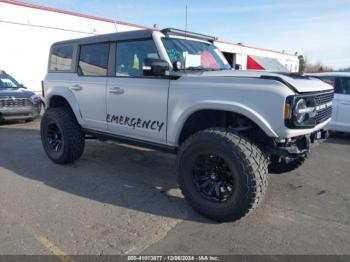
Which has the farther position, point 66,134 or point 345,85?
point 345,85

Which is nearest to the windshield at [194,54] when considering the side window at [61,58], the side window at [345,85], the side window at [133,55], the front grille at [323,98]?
the side window at [133,55]

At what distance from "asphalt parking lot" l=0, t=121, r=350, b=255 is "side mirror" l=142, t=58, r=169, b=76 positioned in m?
1.54

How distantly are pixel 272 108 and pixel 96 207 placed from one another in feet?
7.43

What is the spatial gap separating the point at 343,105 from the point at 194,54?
200 inches

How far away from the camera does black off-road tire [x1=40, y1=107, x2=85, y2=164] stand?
215 inches

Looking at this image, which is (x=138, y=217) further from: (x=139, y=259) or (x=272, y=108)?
(x=272, y=108)

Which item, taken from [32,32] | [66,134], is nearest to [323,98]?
[66,134]

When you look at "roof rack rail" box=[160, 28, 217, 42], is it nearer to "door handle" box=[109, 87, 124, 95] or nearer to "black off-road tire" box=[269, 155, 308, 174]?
"door handle" box=[109, 87, 124, 95]

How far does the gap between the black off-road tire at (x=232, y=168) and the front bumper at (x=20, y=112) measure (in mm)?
7699

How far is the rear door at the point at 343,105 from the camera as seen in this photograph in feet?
26.2

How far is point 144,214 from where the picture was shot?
3.82 m

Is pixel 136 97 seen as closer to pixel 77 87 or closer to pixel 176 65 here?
pixel 176 65

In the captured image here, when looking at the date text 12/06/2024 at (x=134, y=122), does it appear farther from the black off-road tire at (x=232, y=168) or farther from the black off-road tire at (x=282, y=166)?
the black off-road tire at (x=282, y=166)

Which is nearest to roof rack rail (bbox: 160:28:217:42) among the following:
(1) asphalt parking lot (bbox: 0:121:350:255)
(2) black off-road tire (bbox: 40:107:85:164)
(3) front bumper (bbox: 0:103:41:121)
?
(1) asphalt parking lot (bbox: 0:121:350:255)
